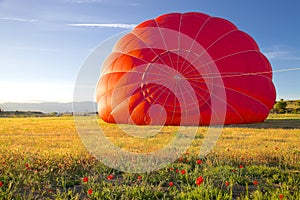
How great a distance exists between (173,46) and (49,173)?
821 centimetres

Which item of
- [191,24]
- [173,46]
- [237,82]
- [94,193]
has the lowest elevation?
[94,193]

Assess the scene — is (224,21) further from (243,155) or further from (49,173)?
(49,173)

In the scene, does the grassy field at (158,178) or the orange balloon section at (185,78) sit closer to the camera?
the grassy field at (158,178)

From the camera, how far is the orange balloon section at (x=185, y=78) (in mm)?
11422

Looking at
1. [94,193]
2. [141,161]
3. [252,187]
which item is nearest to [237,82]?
[141,161]

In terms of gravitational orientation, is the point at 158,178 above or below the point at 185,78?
below

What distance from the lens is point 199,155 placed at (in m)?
5.52

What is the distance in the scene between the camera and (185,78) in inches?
444

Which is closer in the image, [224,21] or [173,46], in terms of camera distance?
[173,46]

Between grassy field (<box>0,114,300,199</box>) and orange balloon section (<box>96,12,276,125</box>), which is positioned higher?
orange balloon section (<box>96,12,276,125</box>)

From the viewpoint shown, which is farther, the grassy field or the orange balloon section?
the orange balloon section

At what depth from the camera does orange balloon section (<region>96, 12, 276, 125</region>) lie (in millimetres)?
11422

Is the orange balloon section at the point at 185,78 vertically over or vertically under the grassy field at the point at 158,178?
over

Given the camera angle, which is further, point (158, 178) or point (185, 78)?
point (185, 78)
